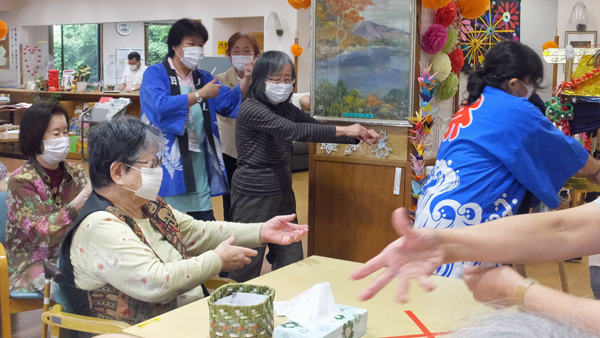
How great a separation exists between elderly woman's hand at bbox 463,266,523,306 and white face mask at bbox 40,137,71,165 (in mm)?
2099

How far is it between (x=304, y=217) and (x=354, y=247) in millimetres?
2175

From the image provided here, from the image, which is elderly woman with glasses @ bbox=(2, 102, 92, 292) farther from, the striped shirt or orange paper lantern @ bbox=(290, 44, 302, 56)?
orange paper lantern @ bbox=(290, 44, 302, 56)

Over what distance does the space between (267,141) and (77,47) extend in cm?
1221

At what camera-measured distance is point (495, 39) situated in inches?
229

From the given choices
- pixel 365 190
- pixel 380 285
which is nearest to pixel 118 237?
pixel 380 285

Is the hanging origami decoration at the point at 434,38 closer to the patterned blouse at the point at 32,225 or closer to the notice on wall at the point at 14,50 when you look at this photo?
the patterned blouse at the point at 32,225

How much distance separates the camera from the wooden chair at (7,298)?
6.68 feet

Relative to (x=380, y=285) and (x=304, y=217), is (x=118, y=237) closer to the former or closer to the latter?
(x=380, y=285)

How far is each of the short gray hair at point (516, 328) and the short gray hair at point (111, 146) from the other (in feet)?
4.71

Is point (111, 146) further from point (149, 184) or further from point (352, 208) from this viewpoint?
point (352, 208)

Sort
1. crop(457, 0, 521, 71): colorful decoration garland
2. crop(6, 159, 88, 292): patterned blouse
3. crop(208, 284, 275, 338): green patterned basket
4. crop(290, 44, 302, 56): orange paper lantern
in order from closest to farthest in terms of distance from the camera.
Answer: crop(208, 284, 275, 338): green patterned basket, crop(6, 159, 88, 292): patterned blouse, crop(457, 0, 521, 71): colorful decoration garland, crop(290, 44, 302, 56): orange paper lantern

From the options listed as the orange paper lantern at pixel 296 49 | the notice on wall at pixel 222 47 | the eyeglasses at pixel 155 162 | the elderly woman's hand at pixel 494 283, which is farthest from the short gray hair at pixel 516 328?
the notice on wall at pixel 222 47

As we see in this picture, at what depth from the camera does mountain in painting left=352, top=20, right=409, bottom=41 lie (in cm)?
327

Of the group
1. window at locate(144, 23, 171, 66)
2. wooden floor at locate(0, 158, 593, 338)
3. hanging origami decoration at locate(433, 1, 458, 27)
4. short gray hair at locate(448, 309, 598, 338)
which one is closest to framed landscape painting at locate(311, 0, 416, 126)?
hanging origami decoration at locate(433, 1, 458, 27)
